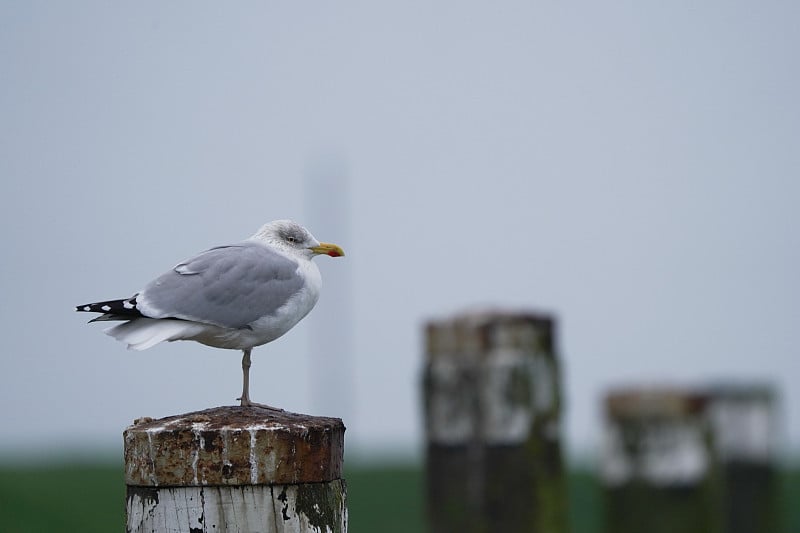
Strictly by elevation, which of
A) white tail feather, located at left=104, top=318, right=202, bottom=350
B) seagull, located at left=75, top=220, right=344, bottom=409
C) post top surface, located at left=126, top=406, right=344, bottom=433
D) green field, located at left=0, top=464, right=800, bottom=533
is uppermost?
seagull, located at left=75, top=220, right=344, bottom=409

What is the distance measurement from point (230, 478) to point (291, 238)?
185 cm

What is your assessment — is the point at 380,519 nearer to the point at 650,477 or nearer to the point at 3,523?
the point at 3,523

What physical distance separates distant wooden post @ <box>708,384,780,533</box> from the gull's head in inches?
138

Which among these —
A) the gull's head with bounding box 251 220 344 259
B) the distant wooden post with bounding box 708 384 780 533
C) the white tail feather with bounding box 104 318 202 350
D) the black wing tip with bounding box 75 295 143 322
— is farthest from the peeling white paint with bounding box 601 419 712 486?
the black wing tip with bounding box 75 295 143 322

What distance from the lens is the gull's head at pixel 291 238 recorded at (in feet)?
17.4

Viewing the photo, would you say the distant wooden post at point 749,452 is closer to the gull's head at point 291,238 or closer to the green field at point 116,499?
the green field at point 116,499

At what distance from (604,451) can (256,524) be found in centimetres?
323

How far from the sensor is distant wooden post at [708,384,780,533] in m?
8.16

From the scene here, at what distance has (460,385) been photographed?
233 inches

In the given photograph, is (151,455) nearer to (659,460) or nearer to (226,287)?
(226,287)

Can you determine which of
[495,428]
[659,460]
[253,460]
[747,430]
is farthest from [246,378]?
[747,430]

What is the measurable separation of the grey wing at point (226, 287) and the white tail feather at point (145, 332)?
0.04m

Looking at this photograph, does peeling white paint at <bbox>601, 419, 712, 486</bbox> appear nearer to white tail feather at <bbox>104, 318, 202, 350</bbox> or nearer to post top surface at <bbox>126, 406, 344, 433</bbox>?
white tail feather at <bbox>104, 318, 202, 350</bbox>

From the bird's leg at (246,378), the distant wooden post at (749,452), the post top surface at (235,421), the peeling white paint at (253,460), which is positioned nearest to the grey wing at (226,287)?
the bird's leg at (246,378)
